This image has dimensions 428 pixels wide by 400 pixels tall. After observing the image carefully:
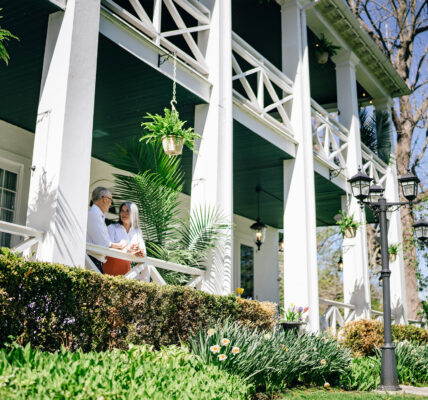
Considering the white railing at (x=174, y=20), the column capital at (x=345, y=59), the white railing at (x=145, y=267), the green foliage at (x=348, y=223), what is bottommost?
the white railing at (x=145, y=267)

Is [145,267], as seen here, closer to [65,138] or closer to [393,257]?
[65,138]

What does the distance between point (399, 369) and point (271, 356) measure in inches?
149

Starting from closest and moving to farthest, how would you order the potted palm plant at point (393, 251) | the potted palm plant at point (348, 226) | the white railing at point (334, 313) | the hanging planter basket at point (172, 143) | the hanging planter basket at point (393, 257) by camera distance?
1. the hanging planter basket at point (172, 143)
2. the white railing at point (334, 313)
3. the potted palm plant at point (348, 226)
4. the potted palm plant at point (393, 251)
5. the hanging planter basket at point (393, 257)

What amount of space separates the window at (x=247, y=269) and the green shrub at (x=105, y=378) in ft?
36.9

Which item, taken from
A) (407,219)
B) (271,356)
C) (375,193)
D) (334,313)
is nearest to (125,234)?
(271,356)

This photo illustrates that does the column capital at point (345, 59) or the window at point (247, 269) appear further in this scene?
the window at point (247, 269)

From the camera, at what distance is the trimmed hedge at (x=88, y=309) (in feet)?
13.6

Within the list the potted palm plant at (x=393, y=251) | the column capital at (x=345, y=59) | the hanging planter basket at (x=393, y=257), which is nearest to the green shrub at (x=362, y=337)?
the potted palm plant at (x=393, y=251)

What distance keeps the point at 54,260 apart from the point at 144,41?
3181 millimetres

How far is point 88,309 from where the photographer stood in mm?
4789

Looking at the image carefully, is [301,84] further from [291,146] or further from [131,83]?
[131,83]

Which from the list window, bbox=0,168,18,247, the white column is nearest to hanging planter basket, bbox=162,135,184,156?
the white column

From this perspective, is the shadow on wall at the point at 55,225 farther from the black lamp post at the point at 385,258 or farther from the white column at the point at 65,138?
the black lamp post at the point at 385,258

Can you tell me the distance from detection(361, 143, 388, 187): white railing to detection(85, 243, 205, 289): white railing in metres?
7.90
